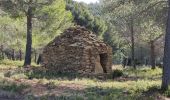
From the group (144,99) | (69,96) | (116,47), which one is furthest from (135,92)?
(116,47)

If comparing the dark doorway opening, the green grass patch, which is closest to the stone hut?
the dark doorway opening

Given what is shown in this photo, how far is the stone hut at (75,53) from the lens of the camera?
82.0 ft

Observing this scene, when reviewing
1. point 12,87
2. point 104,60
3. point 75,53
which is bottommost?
point 12,87

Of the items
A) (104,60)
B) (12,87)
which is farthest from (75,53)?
(12,87)

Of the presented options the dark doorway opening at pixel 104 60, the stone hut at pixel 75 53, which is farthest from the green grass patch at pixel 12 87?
the dark doorway opening at pixel 104 60

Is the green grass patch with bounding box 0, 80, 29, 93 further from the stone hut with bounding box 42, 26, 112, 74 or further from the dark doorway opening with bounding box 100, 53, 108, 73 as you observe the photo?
the dark doorway opening with bounding box 100, 53, 108, 73

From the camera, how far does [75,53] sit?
987 inches

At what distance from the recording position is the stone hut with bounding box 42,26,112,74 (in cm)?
2498

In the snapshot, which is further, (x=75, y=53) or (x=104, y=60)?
(x=104, y=60)

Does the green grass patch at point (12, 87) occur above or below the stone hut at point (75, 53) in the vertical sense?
below

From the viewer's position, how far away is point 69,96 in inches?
535

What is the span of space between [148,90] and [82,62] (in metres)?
9.06

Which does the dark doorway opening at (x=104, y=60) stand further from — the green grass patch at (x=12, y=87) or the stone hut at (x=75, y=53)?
the green grass patch at (x=12, y=87)

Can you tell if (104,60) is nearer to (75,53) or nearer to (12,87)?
(75,53)
